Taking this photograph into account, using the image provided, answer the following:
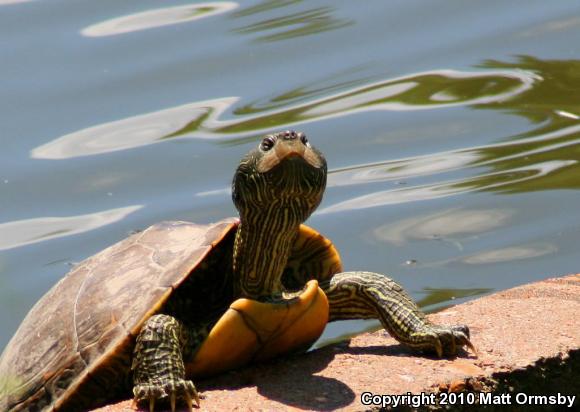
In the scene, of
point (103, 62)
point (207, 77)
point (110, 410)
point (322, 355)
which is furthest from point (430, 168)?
point (110, 410)

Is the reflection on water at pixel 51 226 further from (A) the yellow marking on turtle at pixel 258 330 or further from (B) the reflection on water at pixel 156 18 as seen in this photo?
(A) the yellow marking on turtle at pixel 258 330

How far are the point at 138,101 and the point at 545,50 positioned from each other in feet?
9.32

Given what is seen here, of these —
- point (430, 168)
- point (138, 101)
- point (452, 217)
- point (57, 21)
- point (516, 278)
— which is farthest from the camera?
point (57, 21)

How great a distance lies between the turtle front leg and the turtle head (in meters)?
A: 0.41

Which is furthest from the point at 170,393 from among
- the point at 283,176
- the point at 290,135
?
the point at 290,135

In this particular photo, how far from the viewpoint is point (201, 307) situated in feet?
13.7

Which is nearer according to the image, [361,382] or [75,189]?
[361,382]

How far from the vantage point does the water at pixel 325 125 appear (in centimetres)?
659

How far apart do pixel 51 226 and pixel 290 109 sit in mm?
1872

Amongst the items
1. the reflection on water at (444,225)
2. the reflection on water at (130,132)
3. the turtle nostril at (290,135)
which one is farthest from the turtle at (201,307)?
the reflection on water at (130,132)

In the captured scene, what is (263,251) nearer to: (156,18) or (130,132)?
(130,132)

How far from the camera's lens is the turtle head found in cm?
372

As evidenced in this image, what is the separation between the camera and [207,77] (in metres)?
8.52

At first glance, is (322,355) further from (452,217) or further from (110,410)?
(452,217)
